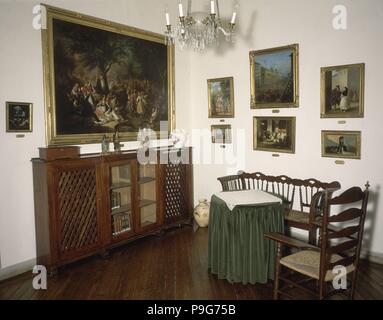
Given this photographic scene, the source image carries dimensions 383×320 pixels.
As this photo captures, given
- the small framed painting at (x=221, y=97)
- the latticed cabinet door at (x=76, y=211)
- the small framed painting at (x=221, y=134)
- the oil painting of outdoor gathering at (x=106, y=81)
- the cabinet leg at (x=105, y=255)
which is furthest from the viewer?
the small framed painting at (x=221, y=134)

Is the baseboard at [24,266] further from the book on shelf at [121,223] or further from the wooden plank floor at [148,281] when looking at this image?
the book on shelf at [121,223]

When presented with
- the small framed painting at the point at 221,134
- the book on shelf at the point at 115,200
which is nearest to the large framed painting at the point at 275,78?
the small framed painting at the point at 221,134

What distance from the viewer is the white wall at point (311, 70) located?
4.16m

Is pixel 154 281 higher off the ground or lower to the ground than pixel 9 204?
lower

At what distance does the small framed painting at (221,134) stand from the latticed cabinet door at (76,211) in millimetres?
2405

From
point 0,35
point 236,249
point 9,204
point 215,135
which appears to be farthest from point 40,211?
point 215,135

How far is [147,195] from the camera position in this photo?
17.4 feet

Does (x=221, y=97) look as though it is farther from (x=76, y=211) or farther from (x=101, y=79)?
(x=76, y=211)

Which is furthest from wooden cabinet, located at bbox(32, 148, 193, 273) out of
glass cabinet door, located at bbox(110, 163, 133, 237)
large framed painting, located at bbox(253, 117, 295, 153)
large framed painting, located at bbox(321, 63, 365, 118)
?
large framed painting, located at bbox(321, 63, 365, 118)

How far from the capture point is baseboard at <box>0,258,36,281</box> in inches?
156

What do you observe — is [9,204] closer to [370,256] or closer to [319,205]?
[319,205]

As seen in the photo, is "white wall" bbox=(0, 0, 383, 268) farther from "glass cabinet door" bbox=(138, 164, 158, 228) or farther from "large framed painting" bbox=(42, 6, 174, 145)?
"glass cabinet door" bbox=(138, 164, 158, 228)

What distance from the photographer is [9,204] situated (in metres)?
3.98

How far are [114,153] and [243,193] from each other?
1.84 m
